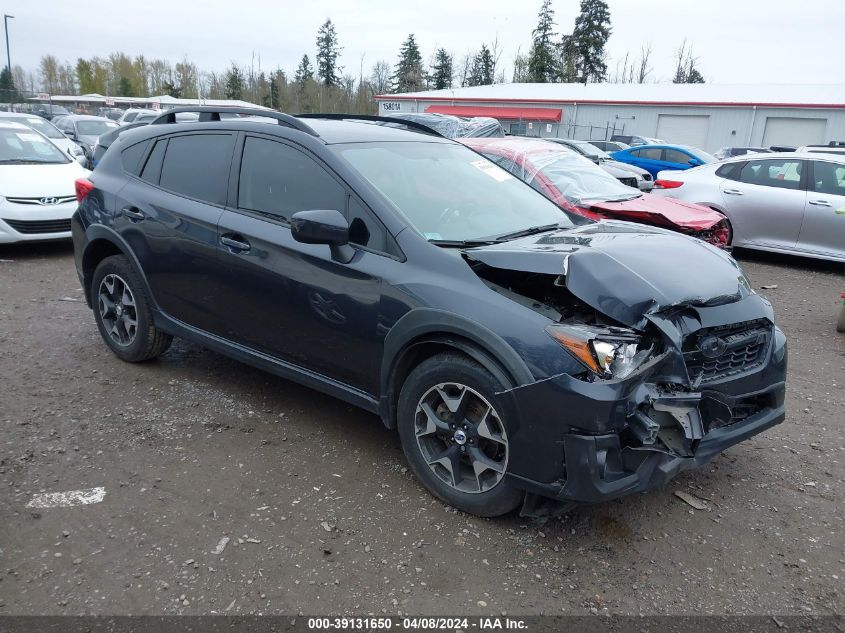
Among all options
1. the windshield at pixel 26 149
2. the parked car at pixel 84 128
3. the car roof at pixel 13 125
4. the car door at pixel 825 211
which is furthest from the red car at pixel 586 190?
the parked car at pixel 84 128

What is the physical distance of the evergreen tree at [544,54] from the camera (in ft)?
215

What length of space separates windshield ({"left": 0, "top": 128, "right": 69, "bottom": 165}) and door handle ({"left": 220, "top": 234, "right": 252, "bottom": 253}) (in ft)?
21.8

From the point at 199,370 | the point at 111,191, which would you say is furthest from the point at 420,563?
the point at 111,191

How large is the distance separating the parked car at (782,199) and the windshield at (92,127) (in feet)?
59.6

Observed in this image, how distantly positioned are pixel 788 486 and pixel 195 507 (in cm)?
308

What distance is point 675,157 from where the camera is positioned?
1878 centimetres

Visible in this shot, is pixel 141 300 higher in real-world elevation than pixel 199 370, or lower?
higher

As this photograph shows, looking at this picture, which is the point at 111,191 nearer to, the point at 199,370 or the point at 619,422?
the point at 199,370

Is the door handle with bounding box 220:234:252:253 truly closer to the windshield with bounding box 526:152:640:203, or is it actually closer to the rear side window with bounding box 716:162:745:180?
the windshield with bounding box 526:152:640:203

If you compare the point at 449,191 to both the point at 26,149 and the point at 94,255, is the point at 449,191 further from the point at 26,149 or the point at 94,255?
the point at 26,149

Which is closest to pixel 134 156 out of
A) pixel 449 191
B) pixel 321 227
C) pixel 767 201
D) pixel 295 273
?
pixel 295 273

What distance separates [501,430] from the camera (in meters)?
2.90

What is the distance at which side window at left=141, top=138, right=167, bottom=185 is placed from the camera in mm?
4520

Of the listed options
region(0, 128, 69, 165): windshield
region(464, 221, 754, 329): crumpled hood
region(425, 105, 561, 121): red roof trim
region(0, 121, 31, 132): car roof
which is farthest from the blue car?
region(425, 105, 561, 121): red roof trim
